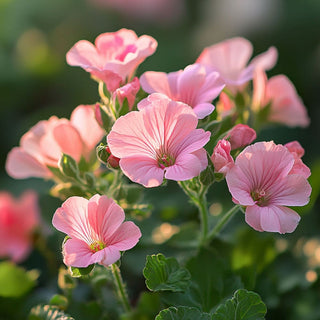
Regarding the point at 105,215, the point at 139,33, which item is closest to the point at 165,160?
the point at 105,215

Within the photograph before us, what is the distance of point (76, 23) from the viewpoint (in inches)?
106

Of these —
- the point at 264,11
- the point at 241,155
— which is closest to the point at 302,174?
the point at 241,155

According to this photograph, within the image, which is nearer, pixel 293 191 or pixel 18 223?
pixel 293 191

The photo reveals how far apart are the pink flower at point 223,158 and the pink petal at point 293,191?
0.28ft

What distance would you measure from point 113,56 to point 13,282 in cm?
53

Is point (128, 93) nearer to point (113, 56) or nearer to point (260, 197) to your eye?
point (113, 56)

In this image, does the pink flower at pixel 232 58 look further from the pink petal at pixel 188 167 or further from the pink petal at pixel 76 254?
the pink petal at pixel 76 254

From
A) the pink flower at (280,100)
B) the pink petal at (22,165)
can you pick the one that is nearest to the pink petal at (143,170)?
the pink petal at (22,165)

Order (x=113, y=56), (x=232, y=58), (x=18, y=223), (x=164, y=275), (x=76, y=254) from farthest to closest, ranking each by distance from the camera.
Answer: (x=18, y=223)
(x=232, y=58)
(x=113, y=56)
(x=164, y=275)
(x=76, y=254)

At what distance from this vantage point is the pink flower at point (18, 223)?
1319 millimetres

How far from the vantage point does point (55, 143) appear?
40.8 inches

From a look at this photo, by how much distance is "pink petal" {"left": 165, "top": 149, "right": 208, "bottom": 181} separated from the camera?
30.5 inches

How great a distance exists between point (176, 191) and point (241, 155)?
0.80m

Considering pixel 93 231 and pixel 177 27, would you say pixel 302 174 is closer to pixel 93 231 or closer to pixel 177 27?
pixel 93 231
